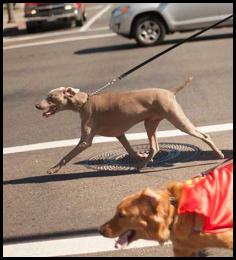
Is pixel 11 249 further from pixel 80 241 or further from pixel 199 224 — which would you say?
pixel 199 224

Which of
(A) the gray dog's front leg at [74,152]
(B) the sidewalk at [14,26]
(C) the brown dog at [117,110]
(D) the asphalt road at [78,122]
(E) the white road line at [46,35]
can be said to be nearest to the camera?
(D) the asphalt road at [78,122]

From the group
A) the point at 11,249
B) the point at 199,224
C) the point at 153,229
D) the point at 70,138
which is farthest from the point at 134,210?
the point at 70,138

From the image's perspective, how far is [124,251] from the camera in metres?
4.98

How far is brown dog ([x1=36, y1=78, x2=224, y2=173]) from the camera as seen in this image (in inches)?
264

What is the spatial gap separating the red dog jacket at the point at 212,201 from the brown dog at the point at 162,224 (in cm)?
2

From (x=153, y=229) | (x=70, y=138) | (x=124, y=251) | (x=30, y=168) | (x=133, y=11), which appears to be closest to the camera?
(x=153, y=229)

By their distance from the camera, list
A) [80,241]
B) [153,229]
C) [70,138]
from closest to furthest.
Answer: [153,229] → [80,241] → [70,138]

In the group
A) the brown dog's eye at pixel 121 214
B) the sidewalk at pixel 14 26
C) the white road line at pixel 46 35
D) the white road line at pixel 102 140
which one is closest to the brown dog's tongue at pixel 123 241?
the brown dog's eye at pixel 121 214

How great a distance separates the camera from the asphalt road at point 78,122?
19.7ft

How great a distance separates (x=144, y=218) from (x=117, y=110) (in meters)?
2.93

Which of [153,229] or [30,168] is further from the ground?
[153,229]

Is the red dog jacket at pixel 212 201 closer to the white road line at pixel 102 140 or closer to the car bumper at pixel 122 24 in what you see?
the white road line at pixel 102 140

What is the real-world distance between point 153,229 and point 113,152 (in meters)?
3.85

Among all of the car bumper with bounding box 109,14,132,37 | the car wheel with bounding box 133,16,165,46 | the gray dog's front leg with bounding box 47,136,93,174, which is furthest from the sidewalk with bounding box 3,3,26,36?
the gray dog's front leg with bounding box 47,136,93,174
